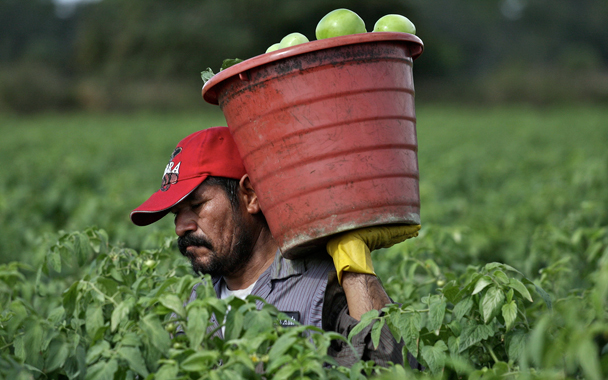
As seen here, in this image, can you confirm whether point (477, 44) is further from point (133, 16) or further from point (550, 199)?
point (550, 199)

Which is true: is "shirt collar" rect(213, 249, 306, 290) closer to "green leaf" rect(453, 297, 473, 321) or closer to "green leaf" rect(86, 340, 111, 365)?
"green leaf" rect(453, 297, 473, 321)

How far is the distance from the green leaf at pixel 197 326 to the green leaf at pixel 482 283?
2.68ft

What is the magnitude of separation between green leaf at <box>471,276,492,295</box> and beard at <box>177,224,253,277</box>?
860 mm

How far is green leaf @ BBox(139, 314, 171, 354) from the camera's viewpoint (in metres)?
1.57

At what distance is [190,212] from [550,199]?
13.2 feet

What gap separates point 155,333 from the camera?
157 cm

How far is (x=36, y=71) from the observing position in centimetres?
3206

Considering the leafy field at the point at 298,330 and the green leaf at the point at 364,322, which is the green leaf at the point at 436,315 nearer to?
the leafy field at the point at 298,330

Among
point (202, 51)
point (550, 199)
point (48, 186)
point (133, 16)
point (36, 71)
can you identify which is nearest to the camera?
point (550, 199)

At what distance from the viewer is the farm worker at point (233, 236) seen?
212cm

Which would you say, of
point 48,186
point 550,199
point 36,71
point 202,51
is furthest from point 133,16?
point 550,199

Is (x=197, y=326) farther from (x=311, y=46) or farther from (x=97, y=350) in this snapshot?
(x=311, y=46)

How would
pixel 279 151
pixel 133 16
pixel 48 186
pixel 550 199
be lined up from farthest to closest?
pixel 133 16, pixel 48 186, pixel 550 199, pixel 279 151

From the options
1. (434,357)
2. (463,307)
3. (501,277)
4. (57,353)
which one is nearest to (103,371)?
(57,353)
